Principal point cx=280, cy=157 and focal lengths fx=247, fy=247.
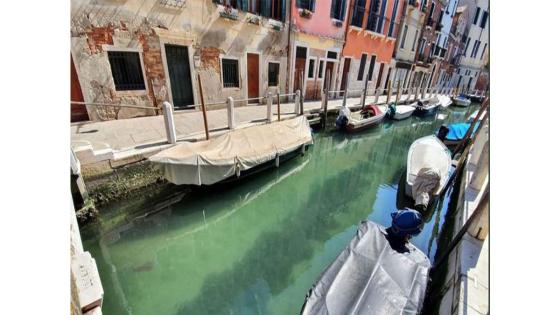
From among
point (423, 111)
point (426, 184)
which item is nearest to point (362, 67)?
point (423, 111)

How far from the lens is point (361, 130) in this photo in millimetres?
11055

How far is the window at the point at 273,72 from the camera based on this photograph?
11016 mm

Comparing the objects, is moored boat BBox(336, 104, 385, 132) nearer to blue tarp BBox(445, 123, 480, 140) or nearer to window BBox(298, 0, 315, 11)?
blue tarp BBox(445, 123, 480, 140)

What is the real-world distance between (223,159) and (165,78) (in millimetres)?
4316

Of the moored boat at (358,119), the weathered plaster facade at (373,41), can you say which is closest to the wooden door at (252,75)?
the moored boat at (358,119)

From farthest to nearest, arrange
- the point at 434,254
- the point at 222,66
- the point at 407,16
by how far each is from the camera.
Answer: the point at 407,16
the point at 222,66
the point at 434,254

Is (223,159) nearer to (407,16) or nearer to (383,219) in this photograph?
(383,219)

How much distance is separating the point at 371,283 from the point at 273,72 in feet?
33.3

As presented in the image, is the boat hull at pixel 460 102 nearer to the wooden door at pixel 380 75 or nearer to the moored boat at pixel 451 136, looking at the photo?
the wooden door at pixel 380 75

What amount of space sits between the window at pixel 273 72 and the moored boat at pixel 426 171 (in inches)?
264

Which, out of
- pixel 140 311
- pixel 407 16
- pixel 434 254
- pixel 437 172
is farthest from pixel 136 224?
pixel 407 16

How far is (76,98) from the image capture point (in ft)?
21.4

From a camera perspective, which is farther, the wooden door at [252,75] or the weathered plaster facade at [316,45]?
the weathered plaster facade at [316,45]

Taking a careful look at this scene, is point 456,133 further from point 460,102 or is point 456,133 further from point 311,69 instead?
point 460,102
